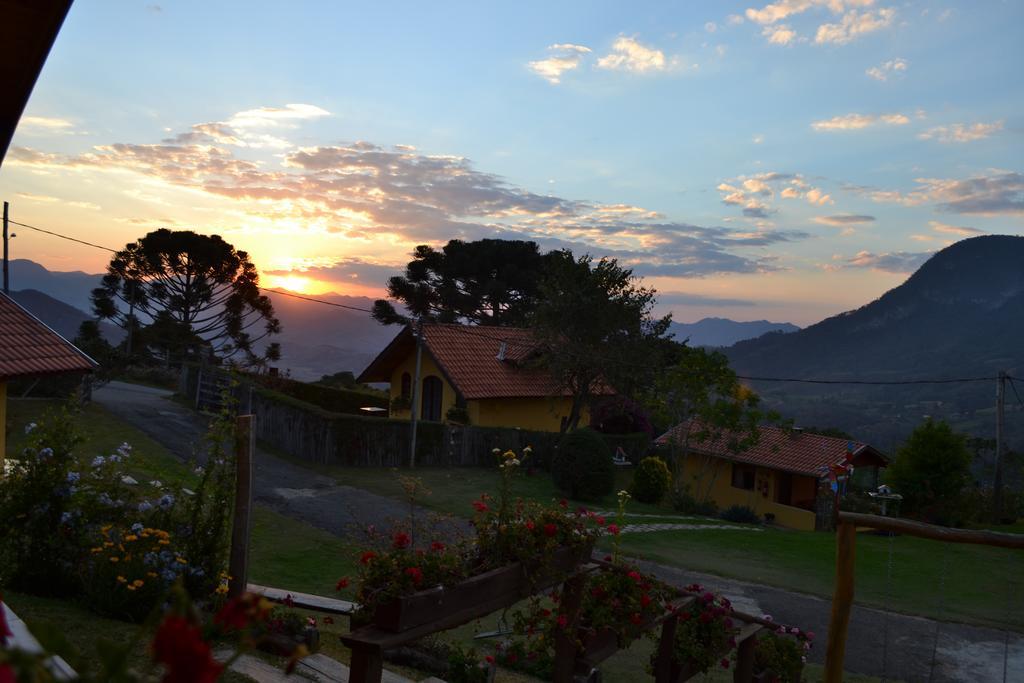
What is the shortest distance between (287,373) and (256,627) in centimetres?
4137

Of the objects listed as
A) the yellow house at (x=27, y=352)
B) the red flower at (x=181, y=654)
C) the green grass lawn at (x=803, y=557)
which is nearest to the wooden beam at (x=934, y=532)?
the red flower at (x=181, y=654)

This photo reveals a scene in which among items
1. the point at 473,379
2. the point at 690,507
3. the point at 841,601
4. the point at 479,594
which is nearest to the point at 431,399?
the point at 473,379

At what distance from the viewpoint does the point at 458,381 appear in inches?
1273

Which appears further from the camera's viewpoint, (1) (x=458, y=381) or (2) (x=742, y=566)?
(1) (x=458, y=381)

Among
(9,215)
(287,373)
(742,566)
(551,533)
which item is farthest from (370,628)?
(287,373)

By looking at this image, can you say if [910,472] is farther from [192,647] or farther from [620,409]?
[192,647]

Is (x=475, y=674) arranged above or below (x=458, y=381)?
below

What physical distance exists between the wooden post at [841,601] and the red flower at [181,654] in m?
5.07

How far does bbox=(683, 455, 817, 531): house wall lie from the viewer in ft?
101

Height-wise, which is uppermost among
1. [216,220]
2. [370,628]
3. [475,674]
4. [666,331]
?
[216,220]

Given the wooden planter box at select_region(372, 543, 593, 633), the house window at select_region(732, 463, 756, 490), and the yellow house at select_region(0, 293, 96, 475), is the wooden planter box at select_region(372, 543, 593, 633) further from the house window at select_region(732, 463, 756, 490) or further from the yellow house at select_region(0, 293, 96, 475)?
the house window at select_region(732, 463, 756, 490)

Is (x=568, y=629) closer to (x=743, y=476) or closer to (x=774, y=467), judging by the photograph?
(x=774, y=467)

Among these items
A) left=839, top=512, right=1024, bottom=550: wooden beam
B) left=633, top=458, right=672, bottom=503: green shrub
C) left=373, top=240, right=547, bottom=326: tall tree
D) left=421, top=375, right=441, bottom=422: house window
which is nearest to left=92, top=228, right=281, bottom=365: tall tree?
left=421, top=375, right=441, bottom=422: house window

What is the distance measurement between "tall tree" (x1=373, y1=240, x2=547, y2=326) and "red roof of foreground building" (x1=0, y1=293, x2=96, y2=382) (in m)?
46.0
